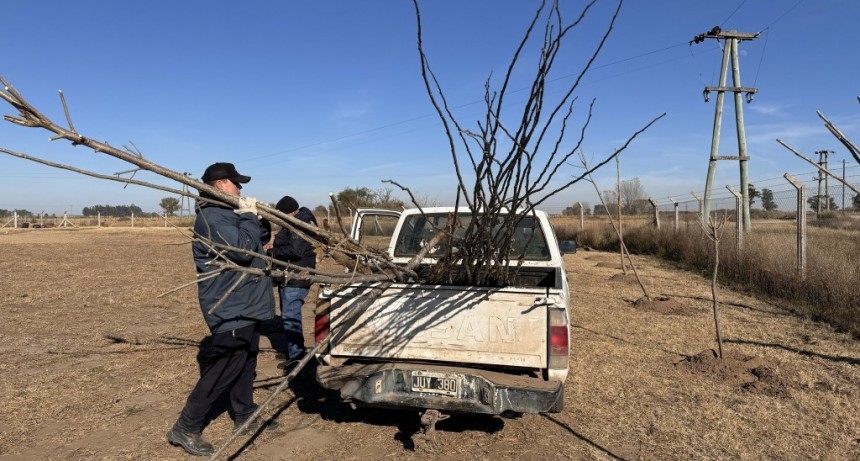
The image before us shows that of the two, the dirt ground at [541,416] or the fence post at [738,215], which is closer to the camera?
the dirt ground at [541,416]

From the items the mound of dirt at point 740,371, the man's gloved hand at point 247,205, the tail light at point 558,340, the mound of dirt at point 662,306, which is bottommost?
the mound of dirt at point 740,371

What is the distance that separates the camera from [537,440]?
386 cm

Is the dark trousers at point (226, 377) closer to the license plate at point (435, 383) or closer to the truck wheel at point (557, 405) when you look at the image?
the license plate at point (435, 383)

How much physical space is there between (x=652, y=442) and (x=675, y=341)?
10.3 feet

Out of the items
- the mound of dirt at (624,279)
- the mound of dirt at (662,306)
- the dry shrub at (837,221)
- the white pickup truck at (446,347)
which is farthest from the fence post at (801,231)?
the white pickup truck at (446,347)

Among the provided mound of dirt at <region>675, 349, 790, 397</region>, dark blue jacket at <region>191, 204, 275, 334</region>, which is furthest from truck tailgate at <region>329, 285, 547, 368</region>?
mound of dirt at <region>675, 349, 790, 397</region>

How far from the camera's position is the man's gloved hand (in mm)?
3414

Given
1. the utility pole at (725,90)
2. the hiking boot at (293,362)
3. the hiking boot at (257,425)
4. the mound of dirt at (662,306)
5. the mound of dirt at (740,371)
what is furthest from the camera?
the utility pole at (725,90)

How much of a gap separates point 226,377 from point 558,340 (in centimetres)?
220

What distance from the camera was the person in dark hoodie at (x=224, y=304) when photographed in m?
3.59

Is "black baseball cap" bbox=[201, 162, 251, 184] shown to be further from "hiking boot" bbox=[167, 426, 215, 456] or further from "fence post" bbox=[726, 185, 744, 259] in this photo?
"fence post" bbox=[726, 185, 744, 259]

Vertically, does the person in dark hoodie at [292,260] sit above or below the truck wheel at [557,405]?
above

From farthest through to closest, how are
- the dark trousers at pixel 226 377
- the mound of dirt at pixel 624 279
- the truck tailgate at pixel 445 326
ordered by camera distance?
1. the mound of dirt at pixel 624 279
2. the dark trousers at pixel 226 377
3. the truck tailgate at pixel 445 326

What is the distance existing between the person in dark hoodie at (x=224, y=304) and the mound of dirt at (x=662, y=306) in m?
6.53
